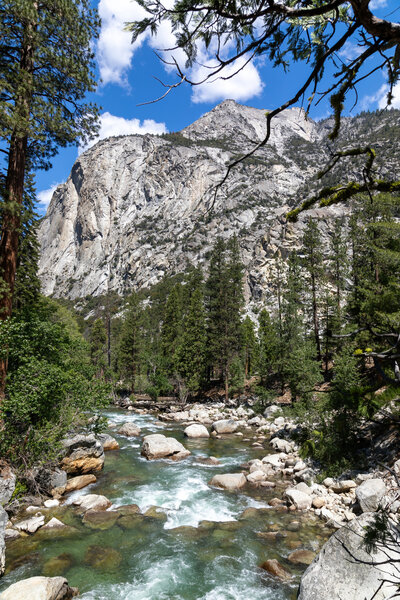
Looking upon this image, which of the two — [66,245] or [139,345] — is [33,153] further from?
[66,245]

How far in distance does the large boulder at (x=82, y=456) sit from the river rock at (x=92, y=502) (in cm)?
240

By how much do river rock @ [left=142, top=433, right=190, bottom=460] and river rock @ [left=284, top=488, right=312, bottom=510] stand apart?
6.28 metres

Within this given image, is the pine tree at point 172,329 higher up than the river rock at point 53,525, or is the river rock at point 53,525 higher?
the pine tree at point 172,329

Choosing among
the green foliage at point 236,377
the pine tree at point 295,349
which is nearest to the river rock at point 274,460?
the pine tree at point 295,349

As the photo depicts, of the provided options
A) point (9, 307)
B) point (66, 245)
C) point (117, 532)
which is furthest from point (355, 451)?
point (66, 245)

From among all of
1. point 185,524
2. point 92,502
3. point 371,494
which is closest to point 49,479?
point 92,502

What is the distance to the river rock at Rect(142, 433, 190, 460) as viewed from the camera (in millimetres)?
15414

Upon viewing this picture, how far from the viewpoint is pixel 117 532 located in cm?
855

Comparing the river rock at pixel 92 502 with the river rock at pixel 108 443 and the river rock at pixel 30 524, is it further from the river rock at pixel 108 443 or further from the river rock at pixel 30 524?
the river rock at pixel 108 443

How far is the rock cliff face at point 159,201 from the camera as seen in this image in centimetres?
12094

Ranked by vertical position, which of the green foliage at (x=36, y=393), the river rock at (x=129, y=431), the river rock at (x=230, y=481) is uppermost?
the green foliage at (x=36, y=393)

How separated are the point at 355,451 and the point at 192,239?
111780 millimetres

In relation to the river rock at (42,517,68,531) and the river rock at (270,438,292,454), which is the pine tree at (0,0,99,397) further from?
the river rock at (270,438,292,454)

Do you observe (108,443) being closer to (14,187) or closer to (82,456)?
(82,456)
